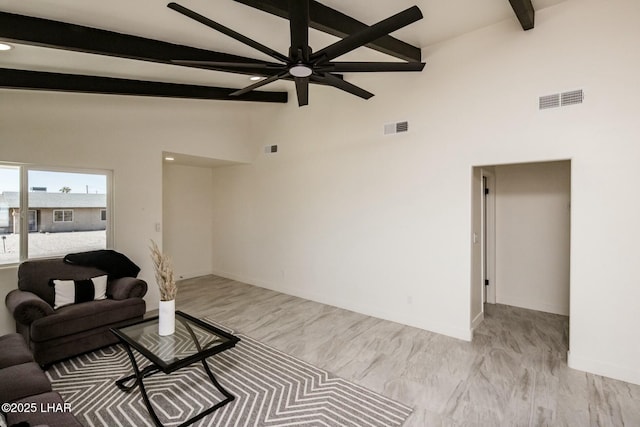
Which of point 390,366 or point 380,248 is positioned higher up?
point 380,248

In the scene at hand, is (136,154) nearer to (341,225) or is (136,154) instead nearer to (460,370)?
(341,225)

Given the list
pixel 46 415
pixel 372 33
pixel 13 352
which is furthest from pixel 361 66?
pixel 13 352

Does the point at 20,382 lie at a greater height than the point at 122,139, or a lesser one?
lesser

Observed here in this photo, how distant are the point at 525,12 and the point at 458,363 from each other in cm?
337

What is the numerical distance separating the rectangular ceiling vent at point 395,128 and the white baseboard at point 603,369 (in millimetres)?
3017

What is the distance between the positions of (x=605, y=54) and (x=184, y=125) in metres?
5.34

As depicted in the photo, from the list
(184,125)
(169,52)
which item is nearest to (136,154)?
(184,125)

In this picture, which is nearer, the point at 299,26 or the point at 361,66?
the point at 299,26

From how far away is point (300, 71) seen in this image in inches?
93.7

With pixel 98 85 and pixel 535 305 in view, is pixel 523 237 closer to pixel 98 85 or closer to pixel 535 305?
pixel 535 305

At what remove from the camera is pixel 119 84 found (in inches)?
145

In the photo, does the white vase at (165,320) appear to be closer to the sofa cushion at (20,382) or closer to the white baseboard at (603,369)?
the sofa cushion at (20,382)

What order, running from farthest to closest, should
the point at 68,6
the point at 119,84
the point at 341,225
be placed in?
the point at 341,225
the point at 119,84
the point at 68,6

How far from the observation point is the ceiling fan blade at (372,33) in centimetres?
187
